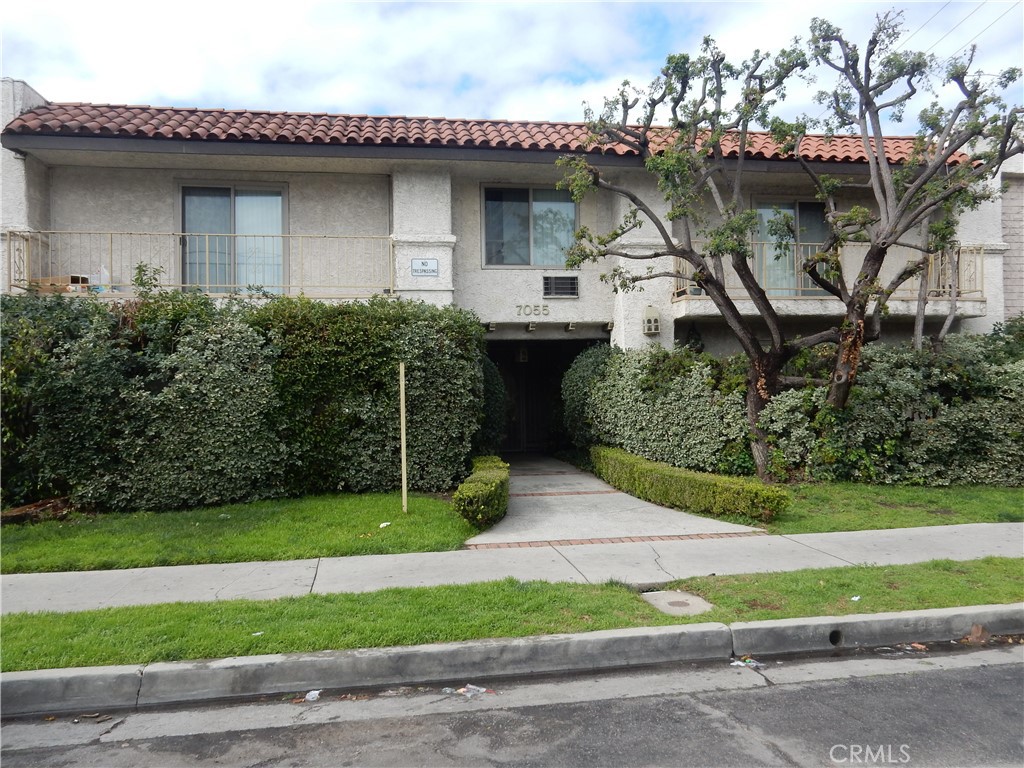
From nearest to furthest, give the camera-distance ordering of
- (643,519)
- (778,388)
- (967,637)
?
(967,637) < (643,519) < (778,388)

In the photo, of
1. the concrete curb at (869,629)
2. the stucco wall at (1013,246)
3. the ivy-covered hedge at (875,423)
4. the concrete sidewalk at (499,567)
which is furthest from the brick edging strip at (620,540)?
the stucco wall at (1013,246)

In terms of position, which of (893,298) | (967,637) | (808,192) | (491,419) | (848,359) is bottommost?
(967,637)

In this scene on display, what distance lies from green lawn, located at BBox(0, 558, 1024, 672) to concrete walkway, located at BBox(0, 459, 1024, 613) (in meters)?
0.38

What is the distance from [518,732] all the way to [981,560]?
5478mm

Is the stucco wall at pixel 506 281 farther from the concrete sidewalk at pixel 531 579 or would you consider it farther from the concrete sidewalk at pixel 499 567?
the concrete sidewalk at pixel 499 567

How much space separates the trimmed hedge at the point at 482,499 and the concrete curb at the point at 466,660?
10.9 ft

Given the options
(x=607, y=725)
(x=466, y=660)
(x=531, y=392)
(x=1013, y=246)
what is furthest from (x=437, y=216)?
(x=1013, y=246)

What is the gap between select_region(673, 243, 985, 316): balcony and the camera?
12.6 metres

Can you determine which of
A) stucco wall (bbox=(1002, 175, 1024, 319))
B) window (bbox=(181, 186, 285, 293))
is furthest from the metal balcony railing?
window (bbox=(181, 186, 285, 293))

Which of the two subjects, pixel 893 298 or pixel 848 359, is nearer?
pixel 848 359

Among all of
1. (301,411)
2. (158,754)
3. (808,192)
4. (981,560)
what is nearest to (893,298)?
(808,192)

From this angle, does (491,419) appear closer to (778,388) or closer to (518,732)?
(778,388)

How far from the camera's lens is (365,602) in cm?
567

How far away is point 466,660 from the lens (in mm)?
4746
